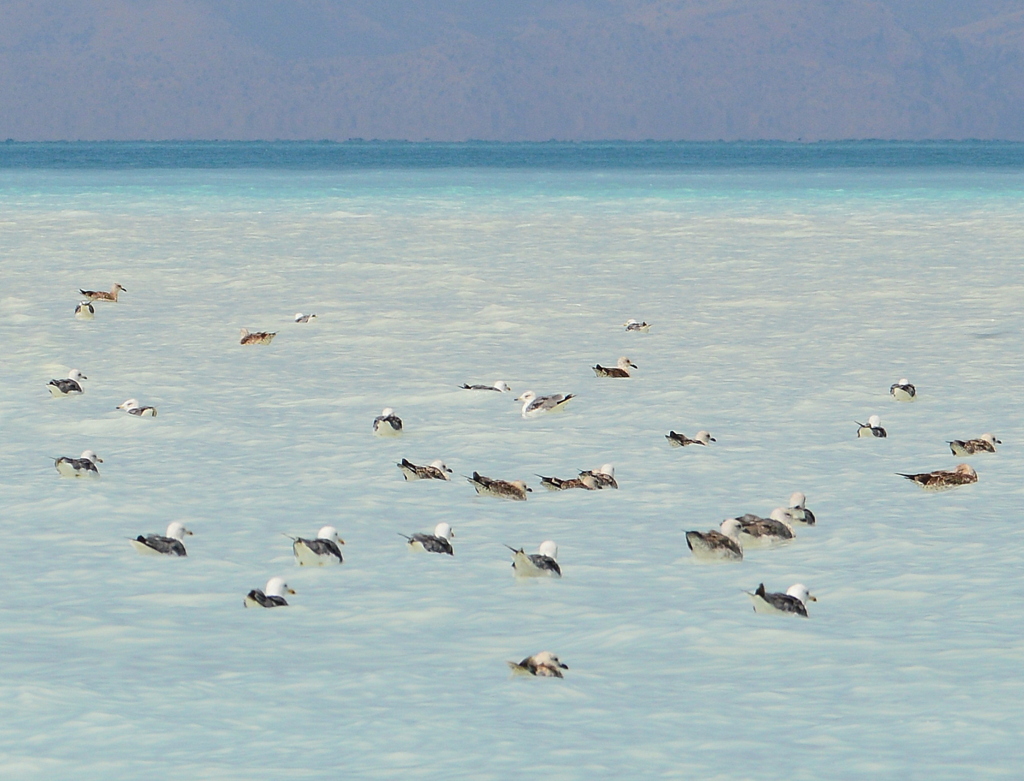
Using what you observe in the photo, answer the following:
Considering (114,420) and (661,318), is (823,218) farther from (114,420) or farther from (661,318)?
(114,420)

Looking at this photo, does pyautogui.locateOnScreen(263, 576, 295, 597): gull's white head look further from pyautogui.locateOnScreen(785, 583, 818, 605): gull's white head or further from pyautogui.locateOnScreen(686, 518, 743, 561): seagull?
pyautogui.locateOnScreen(785, 583, 818, 605): gull's white head

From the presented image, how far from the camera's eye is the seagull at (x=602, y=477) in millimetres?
13281

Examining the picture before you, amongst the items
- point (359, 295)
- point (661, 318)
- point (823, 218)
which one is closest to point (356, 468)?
point (661, 318)

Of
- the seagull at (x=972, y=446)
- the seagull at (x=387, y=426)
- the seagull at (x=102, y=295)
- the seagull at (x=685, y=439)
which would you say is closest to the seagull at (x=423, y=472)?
the seagull at (x=387, y=426)

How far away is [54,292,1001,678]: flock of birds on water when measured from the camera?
9953 millimetres

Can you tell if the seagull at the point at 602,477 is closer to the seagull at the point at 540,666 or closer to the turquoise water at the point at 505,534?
the turquoise water at the point at 505,534

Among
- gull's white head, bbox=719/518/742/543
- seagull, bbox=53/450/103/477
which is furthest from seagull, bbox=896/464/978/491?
seagull, bbox=53/450/103/477

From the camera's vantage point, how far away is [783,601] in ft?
32.3

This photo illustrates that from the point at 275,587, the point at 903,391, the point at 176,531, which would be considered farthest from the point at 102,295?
the point at 275,587

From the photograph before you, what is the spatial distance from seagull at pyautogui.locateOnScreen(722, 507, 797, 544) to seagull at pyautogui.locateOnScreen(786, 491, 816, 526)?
112 millimetres

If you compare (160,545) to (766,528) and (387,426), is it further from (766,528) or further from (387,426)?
(766,528)

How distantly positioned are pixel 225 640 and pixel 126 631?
71 cm

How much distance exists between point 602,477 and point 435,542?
242 cm

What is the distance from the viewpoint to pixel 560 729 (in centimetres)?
809
